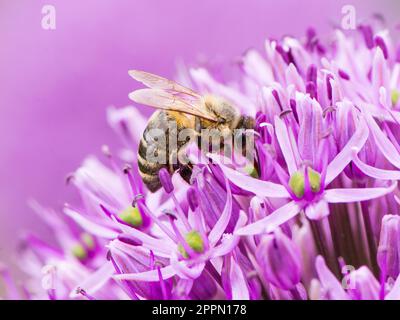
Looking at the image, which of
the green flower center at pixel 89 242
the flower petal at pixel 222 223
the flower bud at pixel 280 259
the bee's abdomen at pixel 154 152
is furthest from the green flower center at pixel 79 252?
the flower bud at pixel 280 259

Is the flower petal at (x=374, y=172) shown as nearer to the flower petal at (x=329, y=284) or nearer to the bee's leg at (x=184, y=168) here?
the flower petal at (x=329, y=284)

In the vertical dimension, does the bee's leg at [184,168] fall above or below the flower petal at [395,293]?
above

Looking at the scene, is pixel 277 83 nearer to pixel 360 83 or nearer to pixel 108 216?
pixel 360 83

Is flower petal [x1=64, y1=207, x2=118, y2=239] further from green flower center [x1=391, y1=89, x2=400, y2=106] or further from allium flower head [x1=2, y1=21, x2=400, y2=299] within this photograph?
green flower center [x1=391, y1=89, x2=400, y2=106]

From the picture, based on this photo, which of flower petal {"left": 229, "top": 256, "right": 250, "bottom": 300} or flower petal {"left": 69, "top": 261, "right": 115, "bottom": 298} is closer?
flower petal {"left": 229, "top": 256, "right": 250, "bottom": 300}

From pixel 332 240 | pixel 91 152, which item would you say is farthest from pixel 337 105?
pixel 91 152

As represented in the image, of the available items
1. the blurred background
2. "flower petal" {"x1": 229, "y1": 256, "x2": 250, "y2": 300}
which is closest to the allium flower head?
"flower petal" {"x1": 229, "y1": 256, "x2": 250, "y2": 300}
